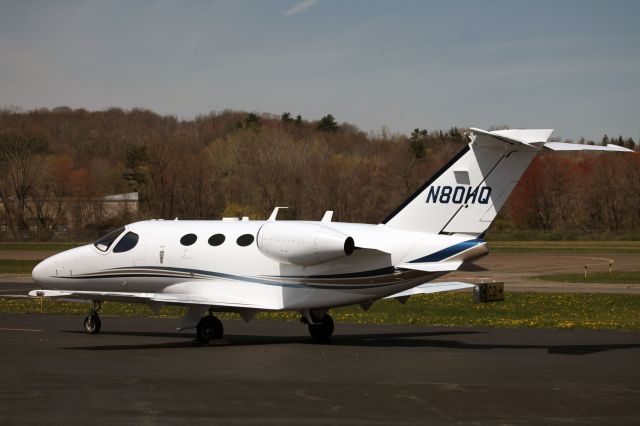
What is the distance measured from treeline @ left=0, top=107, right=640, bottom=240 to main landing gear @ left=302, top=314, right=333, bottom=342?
215 feet

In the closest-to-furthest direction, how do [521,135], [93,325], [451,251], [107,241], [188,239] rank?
[521,135] < [451,251] < [188,239] < [107,241] < [93,325]

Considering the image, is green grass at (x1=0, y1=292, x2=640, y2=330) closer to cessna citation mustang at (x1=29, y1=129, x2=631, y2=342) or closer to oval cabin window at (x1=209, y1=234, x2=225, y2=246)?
cessna citation mustang at (x1=29, y1=129, x2=631, y2=342)

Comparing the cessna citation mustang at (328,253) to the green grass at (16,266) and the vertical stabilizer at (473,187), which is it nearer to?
the vertical stabilizer at (473,187)

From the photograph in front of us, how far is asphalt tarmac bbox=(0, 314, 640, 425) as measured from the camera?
1309cm

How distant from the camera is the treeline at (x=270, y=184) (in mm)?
99188

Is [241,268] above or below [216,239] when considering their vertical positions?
below

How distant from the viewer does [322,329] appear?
22922 millimetres

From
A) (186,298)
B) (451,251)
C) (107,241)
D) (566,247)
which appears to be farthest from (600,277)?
(566,247)

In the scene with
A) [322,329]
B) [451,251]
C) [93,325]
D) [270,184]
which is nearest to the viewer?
[451,251]

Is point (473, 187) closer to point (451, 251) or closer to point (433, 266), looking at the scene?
point (451, 251)

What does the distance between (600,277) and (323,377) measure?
36.0 m

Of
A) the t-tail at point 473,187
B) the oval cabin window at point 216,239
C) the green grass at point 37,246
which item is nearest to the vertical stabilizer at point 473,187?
the t-tail at point 473,187

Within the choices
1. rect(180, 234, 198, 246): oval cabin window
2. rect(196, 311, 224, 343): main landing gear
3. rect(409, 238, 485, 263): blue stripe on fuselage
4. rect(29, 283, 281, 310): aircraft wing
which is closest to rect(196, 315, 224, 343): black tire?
rect(196, 311, 224, 343): main landing gear

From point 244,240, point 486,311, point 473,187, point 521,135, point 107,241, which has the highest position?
point 521,135
